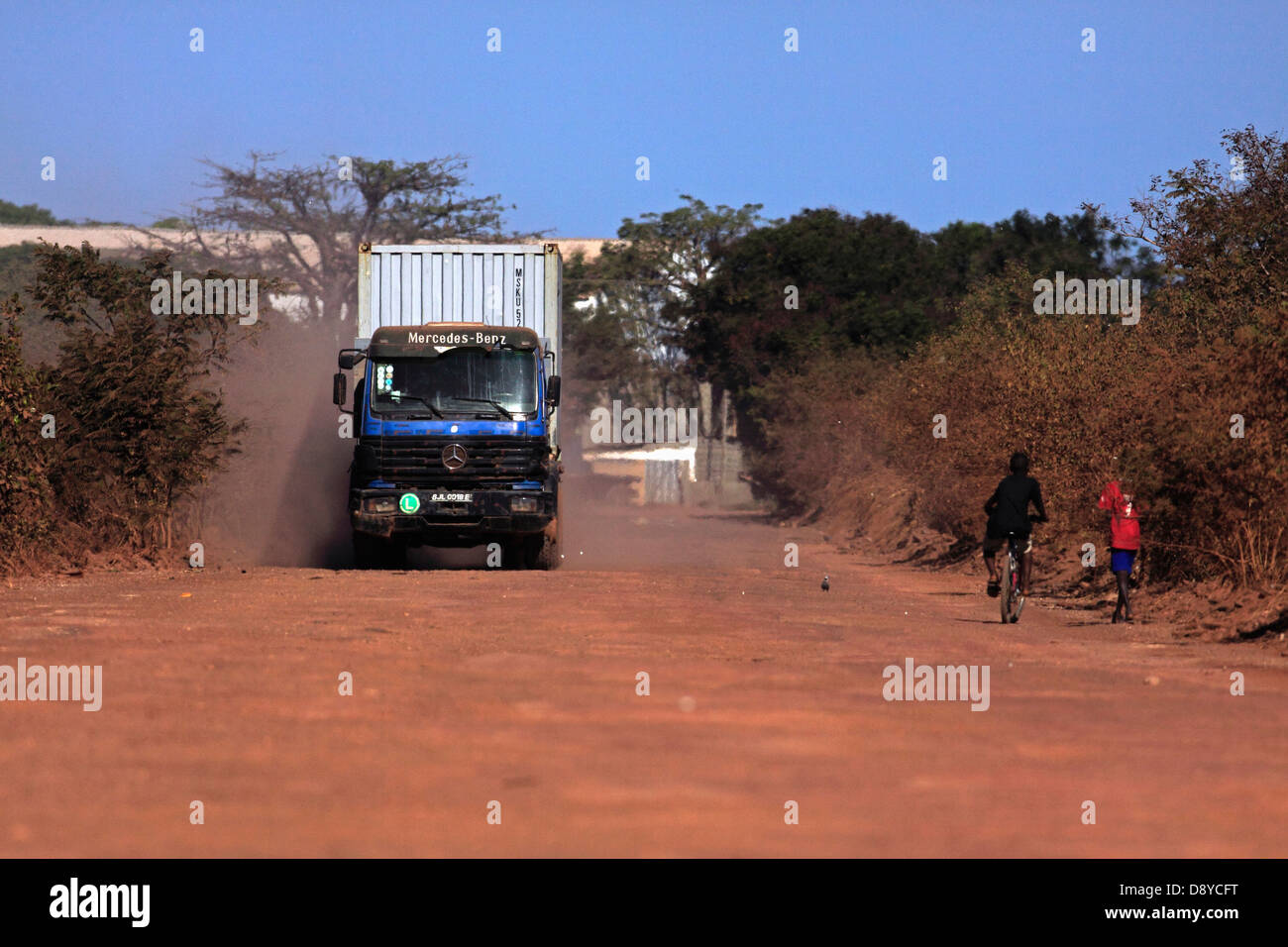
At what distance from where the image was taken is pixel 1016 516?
16375 mm

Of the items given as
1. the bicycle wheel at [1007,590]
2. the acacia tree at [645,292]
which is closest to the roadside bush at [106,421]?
the bicycle wheel at [1007,590]

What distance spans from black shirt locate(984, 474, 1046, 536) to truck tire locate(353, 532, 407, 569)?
846cm

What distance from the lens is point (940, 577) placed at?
81.0ft

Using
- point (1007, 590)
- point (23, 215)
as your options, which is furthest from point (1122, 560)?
point (23, 215)

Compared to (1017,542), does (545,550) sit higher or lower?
lower

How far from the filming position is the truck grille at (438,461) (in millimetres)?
20328

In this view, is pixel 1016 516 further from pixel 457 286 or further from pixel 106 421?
pixel 106 421

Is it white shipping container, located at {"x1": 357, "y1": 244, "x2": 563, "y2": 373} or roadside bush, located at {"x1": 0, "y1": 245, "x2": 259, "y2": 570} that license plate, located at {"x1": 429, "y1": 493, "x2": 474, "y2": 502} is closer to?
white shipping container, located at {"x1": 357, "y1": 244, "x2": 563, "y2": 373}

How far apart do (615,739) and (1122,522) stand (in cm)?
950

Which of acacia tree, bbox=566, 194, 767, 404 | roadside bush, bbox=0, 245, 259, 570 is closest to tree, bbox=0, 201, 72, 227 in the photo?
acacia tree, bbox=566, 194, 767, 404

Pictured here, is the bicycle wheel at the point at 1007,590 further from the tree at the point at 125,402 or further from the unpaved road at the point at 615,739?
the tree at the point at 125,402

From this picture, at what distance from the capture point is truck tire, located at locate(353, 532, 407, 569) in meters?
21.3

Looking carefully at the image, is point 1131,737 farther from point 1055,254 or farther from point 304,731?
point 1055,254
